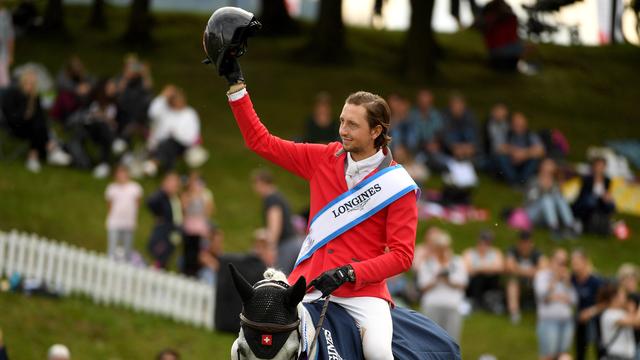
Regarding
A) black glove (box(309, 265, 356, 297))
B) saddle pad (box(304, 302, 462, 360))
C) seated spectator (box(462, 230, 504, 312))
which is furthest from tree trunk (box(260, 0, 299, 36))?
black glove (box(309, 265, 356, 297))

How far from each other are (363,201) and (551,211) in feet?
44.8

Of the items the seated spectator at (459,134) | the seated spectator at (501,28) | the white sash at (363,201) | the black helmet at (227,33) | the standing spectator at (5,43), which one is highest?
the black helmet at (227,33)

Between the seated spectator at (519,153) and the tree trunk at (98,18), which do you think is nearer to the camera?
the seated spectator at (519,153)

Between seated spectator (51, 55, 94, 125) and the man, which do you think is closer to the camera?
the man

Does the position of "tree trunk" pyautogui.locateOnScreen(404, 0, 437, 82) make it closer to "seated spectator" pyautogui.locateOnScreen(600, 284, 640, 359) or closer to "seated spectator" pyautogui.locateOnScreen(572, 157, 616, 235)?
"seated spectator" pyautogui.locateOnScreen(572, 157, 616, 235)

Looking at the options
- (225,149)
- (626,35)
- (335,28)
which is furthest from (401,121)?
(335,28)

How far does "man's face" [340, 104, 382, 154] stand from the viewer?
6672mm

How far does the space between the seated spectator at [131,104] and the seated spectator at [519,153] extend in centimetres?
628

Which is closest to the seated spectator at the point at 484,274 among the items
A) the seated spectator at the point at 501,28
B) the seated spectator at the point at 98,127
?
the seated spectator at the point at 501,28

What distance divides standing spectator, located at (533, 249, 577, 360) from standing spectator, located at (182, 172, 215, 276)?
14.7 ft

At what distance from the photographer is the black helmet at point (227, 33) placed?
6629 millimetres

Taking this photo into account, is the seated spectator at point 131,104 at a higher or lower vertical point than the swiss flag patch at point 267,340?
lower

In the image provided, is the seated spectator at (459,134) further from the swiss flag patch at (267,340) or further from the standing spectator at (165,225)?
the swiss flag patch at (267,340)

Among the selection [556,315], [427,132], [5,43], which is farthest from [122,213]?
[5,43]
